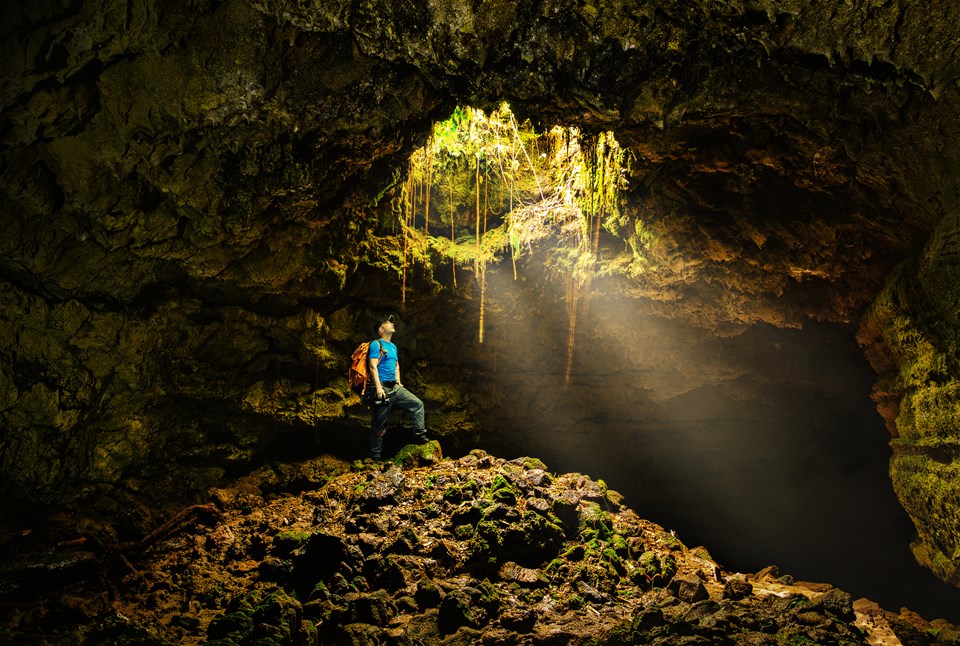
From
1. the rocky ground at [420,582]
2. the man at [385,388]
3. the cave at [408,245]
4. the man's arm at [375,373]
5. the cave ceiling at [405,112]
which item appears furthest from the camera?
the man at [385,388]

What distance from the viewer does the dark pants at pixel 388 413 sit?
6340 millimetres

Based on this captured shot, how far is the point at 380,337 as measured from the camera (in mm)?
6359

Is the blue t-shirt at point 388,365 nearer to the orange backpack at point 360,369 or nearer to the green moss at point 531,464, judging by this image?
the orange backpack at point 360,369

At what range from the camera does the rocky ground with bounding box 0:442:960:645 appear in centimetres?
321

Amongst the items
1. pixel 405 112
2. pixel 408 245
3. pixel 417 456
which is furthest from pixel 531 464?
pixel 405 112

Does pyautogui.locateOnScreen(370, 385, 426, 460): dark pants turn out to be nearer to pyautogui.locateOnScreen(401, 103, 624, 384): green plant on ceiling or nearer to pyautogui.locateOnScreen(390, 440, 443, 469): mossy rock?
pyautogui.locateOnScreen(390, 440, 443, 469): mossy rock

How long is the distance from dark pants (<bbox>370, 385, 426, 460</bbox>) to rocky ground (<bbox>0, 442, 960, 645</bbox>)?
785 mm

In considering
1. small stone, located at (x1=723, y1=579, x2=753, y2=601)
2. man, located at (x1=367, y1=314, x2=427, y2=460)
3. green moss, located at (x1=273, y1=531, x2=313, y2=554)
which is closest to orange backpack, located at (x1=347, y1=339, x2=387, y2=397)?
man, located at (x1=367, y1=314, x2=427, y2=460)

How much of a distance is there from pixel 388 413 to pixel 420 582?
9.35 ft

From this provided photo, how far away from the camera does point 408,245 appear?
262 inches

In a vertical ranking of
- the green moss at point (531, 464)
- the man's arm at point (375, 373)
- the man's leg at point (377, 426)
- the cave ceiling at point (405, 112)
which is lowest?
the green moss at point (531, 464)

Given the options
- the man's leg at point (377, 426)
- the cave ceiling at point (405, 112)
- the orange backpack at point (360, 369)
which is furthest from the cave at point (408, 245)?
the orange backpack at point (360, 369)

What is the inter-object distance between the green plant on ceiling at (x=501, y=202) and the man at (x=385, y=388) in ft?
3.08

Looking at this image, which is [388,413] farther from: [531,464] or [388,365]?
[531,464]
